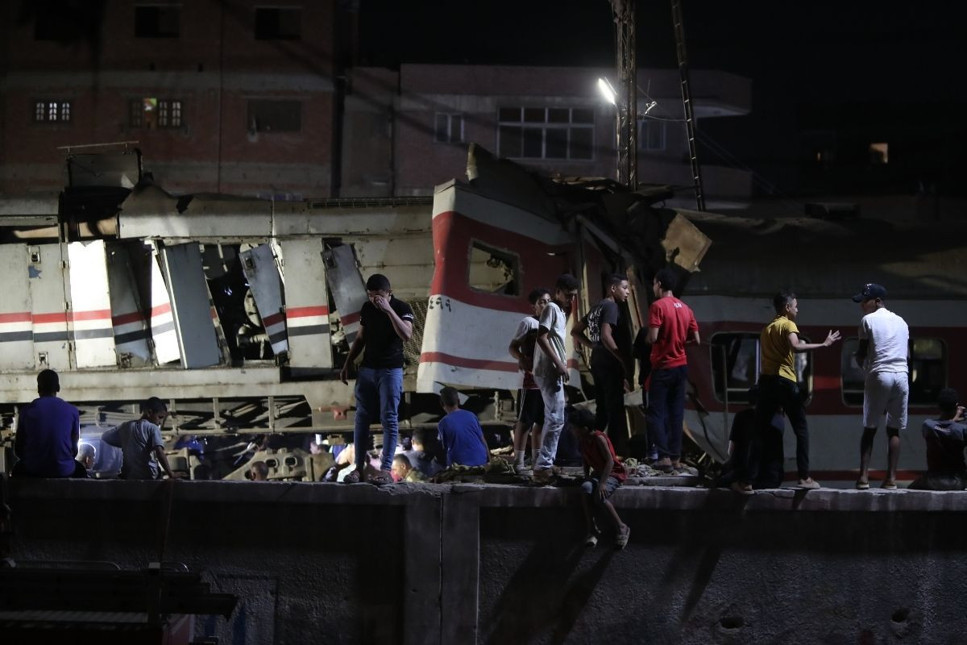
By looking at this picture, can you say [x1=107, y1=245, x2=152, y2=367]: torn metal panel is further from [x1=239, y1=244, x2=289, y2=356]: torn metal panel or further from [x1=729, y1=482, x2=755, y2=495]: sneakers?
[x1=729, y1=482, x2=755, y2=495]: sneakers

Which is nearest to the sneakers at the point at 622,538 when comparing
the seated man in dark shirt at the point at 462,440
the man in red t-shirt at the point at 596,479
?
the man in red t-shirt at the point at 596,479

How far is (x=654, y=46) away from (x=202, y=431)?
29.6 meters

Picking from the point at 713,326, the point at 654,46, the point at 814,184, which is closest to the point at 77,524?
the point at 713,326

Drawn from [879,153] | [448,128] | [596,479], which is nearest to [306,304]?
[596,479]

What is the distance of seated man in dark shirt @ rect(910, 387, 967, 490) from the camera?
10688 mm

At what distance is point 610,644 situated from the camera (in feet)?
31.9

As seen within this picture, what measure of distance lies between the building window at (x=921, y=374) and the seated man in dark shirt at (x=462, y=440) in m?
5.78

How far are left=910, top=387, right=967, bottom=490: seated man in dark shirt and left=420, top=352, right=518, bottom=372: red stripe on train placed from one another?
15.1 ft

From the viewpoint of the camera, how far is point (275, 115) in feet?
124

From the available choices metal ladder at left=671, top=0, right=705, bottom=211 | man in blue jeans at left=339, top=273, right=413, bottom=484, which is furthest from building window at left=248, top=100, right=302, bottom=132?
man in blue jeans at left=339, top=273, right=413, bottom=484

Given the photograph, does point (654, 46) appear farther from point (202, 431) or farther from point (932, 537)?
point (932, 537)

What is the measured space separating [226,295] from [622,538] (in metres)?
7.58

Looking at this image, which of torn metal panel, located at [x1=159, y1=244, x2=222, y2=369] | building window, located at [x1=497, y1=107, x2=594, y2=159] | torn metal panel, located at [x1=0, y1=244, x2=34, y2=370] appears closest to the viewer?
torn metal panel, located at [x1=159, y1=244, x2=222, y2=369]

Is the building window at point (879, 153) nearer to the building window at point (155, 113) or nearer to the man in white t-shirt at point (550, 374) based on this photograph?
the building window at point (155, 113)
